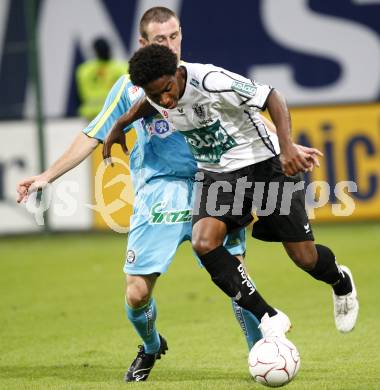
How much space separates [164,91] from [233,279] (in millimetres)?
1072

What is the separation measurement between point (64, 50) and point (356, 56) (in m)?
4.39

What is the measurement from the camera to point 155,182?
21.8 ft

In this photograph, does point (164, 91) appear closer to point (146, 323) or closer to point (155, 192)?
point (155, 192)

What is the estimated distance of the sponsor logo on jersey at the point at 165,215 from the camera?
6574 mm

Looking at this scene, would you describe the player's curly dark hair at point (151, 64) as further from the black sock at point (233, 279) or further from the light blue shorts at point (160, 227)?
the light blue shorts at point (160, 227)

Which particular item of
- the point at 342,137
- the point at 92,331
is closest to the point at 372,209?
the point at 342,137

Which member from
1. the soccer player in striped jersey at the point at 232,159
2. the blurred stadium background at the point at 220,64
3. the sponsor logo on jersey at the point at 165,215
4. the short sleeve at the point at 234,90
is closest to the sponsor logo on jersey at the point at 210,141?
the soccer player in striped jersey at the point at 232,159

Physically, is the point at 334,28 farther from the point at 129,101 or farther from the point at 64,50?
the point at 129,101

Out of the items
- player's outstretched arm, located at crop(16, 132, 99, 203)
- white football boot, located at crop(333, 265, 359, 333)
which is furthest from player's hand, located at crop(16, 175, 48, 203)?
white football boot, located at crop(333, 265, 359, 333)

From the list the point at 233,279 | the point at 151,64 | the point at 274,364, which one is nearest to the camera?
the point at 274,364

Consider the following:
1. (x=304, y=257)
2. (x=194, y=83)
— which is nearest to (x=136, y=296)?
(x=304, y=257)

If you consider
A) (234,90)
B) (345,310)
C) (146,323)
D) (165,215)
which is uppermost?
(234,90)

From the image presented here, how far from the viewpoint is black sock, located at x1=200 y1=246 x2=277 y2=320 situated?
576 centimetres

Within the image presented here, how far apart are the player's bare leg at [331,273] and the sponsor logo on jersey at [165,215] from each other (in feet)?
2.24
